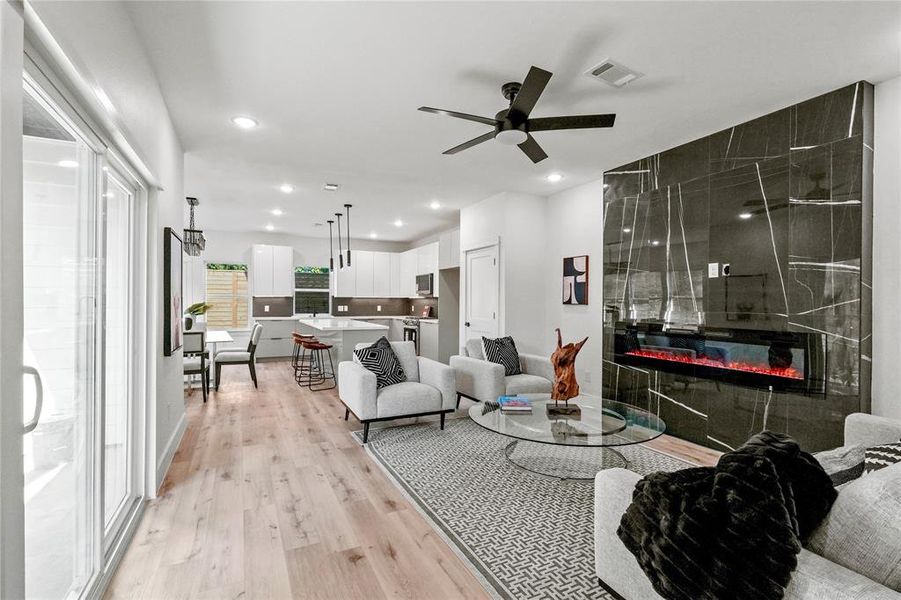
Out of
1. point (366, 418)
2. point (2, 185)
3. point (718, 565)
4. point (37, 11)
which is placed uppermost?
point (37, 11)

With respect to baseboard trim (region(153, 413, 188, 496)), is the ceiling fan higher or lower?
higher

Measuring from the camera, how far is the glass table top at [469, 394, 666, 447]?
266 centimetres

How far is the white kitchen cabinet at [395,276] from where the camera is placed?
9.63 meters

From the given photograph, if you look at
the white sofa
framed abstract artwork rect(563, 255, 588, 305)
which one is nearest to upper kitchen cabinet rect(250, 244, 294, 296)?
framed abstract artwork rect(563, 255, 588, 305)

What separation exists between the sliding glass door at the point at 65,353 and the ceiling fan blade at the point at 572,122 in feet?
7.44

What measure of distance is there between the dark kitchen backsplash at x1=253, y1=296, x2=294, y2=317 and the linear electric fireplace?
271 inches

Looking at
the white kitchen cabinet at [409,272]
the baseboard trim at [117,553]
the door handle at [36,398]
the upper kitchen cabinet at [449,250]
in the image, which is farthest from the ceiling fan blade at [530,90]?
the white kitchen cabinet at [409,272]

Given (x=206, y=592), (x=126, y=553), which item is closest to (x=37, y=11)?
(x=206, y=592)

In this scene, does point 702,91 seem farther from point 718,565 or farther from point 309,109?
point 718,565

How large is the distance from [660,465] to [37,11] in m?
3.95

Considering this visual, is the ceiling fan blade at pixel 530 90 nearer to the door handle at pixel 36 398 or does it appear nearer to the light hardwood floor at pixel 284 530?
the door handle at pixel 36 398

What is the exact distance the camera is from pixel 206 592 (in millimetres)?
1879

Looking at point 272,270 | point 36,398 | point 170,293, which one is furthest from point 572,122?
point 272,270

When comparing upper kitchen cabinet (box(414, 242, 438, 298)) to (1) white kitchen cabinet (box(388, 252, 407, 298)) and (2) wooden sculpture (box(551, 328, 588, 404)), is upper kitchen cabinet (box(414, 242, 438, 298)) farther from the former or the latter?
(2) wooden sculpture (box(551, 328, 588, 404))
